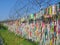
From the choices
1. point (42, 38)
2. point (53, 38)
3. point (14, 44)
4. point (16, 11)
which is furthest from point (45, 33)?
point (14, 44)

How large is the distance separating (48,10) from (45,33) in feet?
3.36

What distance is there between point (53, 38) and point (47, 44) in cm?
85

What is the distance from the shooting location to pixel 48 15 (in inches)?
374

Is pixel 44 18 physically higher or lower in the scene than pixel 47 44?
higher

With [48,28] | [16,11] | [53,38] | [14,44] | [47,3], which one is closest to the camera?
[47,3]

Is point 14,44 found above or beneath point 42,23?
beneath

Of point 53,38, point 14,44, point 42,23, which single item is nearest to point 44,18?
point 42,23

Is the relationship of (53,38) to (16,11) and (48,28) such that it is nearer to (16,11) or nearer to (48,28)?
(48,28)

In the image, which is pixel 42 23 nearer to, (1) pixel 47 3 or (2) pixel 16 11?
(2) pixel 16 11

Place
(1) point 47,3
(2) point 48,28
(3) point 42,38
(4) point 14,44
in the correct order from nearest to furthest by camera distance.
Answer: (1) point 47,3 → (2) point 48,28 → (3) point 42,38 → (4) point 14,44

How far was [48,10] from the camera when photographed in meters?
9.53

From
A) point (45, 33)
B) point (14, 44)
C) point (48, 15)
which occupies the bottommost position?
point (14, 44)

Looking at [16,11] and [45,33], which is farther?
[16,11]

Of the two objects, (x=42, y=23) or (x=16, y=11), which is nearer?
(x=42, y=23)
